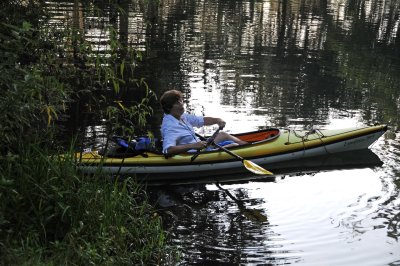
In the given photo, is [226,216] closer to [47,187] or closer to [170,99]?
[170,99]

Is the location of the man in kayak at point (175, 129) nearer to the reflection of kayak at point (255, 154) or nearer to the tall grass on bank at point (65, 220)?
the reflection of kayak at point (255, 154)

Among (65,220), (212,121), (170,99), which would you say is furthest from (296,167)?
(65,220)

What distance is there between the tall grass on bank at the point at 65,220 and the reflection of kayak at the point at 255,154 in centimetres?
146

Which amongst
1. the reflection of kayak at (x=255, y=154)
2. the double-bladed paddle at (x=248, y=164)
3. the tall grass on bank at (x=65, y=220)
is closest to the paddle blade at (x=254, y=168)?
the double-bladed paddle at (x=248, y=164)

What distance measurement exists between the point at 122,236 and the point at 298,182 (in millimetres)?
3343

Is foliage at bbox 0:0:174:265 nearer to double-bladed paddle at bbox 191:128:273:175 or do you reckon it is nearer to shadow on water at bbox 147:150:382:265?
shadow on water at bbox 147:150:382:265

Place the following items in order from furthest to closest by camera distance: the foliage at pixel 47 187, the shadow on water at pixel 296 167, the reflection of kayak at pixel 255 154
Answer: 1. the shadow on water at pixel 296 167
2. the reflection of kayak at pixel 255 154
3. the foliage at pixel 47 187

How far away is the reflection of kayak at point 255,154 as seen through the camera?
21.9ft

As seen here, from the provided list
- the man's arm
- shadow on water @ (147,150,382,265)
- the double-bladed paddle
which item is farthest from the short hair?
shadow on water @ (147,150,382,265)

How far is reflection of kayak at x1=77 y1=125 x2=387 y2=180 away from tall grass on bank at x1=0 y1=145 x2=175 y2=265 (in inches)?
57.6

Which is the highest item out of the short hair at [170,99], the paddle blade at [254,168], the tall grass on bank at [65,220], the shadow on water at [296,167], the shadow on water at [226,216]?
the short hair at [170,99]

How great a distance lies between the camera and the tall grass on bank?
384cm

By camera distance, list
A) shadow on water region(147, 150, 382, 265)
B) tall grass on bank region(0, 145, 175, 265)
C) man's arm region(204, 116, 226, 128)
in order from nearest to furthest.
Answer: tall grass on bank region(0, 145, 175, 265), shadow on water region(147, 150, 382, 265), man's arm region(204, 116, 226, 128)

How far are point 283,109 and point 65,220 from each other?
21.9 ft
